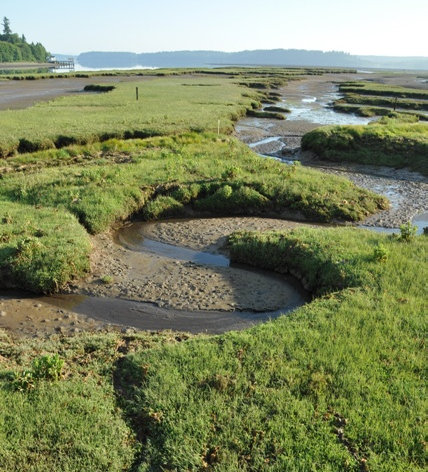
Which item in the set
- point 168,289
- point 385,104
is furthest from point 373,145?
point 385,104

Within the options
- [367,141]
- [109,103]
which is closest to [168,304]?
[367,141]

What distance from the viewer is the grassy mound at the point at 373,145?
31.6 m

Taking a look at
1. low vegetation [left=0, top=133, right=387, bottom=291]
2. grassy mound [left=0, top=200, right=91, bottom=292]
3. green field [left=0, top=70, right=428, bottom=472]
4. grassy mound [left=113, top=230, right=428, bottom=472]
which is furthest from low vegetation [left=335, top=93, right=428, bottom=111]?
grassy mound [left=113, top=230, right=428, bottom=472]

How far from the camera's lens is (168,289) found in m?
14.6

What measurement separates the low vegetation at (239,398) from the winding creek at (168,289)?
1.49 meters

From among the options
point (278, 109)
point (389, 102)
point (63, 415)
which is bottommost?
point (63, 415)

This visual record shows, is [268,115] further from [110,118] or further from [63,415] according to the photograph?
[63,415]

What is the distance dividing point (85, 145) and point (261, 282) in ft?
63.8

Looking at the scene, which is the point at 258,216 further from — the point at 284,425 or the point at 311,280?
the point at 284,425

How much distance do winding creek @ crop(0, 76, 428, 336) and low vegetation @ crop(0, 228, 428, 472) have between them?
1.49 metres

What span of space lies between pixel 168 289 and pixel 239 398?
647cm

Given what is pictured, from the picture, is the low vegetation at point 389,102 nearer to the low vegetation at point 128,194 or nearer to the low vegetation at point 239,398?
the low vegetation at point 128,194

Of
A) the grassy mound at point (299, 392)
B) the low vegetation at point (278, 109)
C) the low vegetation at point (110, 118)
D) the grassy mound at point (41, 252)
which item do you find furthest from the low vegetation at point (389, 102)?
the grassy mound at point (299, 392)

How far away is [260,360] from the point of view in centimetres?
960
